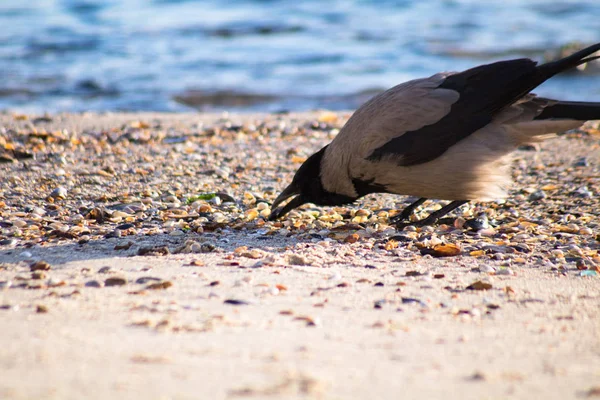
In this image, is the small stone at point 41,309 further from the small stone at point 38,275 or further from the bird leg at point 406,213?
the bird leg at point 406,213

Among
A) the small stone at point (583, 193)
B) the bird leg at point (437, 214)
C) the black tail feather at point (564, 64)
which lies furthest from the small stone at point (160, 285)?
the small stone at point (583, 193)

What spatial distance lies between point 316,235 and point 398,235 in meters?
0.54

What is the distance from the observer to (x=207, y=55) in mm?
15906

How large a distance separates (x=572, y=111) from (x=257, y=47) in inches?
486

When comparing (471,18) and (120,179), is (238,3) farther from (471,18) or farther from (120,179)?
(120,179)

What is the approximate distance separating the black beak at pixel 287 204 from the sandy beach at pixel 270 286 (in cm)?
11

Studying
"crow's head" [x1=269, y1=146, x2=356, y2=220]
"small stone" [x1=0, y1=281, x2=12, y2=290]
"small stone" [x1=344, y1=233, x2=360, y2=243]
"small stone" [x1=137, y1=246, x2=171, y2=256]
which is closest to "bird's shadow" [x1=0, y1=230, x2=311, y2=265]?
"small stone" [x1=137, y1=246, x2=171, y2=256]

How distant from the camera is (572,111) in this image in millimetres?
5125

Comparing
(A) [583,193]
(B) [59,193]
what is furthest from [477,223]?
(B) [59,193]

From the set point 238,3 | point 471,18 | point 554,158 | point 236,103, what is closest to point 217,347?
point 554,158

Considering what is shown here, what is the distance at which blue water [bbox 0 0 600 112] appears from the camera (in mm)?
12391

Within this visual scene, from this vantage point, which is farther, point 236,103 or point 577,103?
point 236,103

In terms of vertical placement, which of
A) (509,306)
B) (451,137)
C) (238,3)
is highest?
(238,3)

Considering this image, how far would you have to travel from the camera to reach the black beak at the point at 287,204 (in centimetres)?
542
